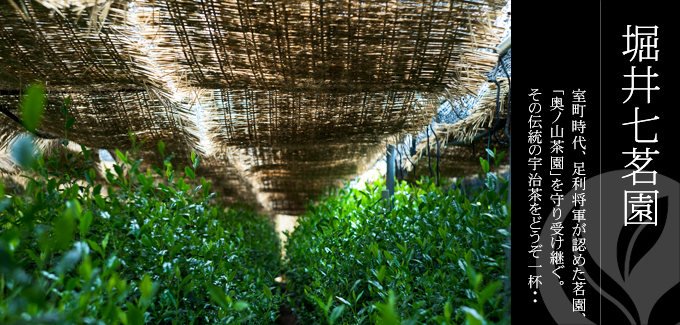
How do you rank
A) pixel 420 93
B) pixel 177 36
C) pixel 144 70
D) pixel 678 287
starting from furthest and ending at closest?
pixel 420 93 < pixel 144 70 < pixel 177 36 < pixel 678 287

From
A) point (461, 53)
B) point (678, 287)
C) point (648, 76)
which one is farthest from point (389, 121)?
point (678, 287)

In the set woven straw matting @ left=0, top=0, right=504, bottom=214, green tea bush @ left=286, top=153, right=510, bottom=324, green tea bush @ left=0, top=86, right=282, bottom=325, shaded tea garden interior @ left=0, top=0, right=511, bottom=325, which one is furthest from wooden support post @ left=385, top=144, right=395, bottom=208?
green tea bush @ left=0, top=86, right=282, bottom=325

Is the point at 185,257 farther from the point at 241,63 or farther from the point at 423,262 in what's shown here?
the point at 423,262

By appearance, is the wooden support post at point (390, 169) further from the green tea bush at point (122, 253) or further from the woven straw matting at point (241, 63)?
the green tea bush at point (122, 253)

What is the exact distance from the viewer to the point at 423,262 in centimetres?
209

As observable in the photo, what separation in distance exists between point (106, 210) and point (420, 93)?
→ 4.83ft

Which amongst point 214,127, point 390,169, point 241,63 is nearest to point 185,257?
point 241,63

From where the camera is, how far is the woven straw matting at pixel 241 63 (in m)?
1.52

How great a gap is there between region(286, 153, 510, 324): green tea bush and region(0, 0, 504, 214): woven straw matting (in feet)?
1.63

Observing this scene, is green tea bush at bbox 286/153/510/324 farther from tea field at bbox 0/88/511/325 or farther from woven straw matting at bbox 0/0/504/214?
woven straw matting at bbox 0/0/504/214

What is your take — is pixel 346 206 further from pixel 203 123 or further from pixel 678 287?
pixel 678 287

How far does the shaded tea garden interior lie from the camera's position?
122cm

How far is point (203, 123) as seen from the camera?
280cm

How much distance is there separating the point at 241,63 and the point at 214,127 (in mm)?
1027
